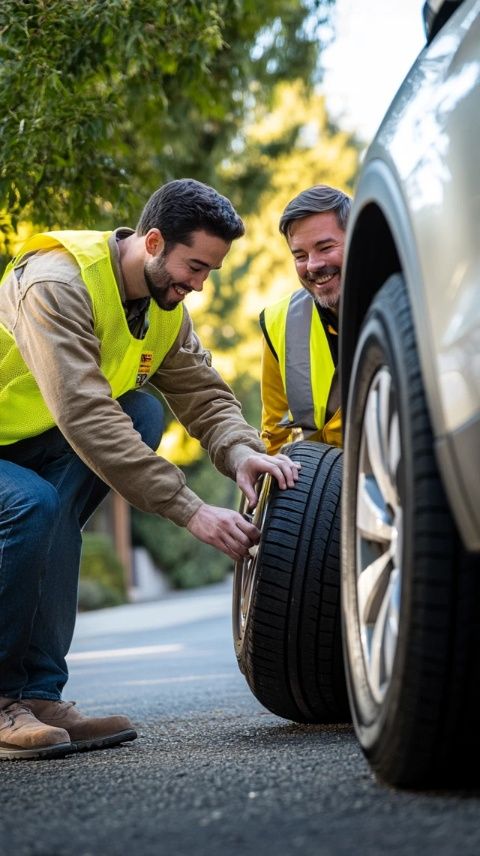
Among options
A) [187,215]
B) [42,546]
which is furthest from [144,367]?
[42,546]

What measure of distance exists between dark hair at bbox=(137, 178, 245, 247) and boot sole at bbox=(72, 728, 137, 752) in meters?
1.35

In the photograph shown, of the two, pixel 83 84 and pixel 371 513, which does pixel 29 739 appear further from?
pixel 83 84

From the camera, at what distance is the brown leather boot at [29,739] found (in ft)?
11.6

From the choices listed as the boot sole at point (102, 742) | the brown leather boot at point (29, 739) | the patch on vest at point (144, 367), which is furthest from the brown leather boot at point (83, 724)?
the patch on vest at point (144, 367)

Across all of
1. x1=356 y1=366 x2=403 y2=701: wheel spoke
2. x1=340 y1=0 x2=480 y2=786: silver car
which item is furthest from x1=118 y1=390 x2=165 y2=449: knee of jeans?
x1=340 y1=0 x2=480 y2=786: silver car

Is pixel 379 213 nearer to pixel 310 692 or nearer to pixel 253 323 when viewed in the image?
pixel 310 692

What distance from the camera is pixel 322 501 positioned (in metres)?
3.50

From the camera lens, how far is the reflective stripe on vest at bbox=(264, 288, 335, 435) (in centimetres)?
421

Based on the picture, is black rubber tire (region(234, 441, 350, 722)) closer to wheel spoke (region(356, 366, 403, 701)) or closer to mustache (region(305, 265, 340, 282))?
wheel spoke (region(356, 366, 403, 701))

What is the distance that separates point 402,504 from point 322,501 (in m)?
1.39

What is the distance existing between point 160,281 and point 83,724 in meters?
1.25

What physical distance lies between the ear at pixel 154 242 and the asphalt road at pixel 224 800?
136 centimetres

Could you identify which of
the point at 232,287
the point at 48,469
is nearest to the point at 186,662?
the point at 48,469

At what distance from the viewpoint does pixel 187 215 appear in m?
3.92
